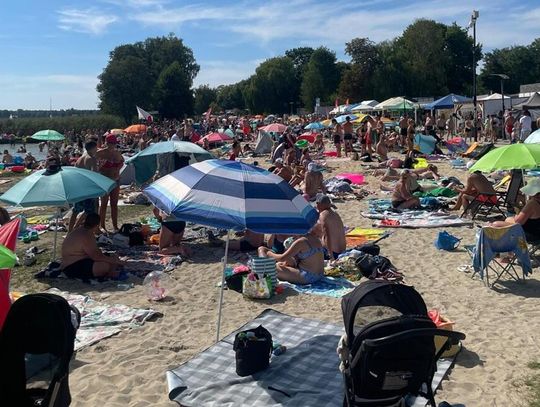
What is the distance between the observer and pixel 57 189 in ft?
→ 21.5

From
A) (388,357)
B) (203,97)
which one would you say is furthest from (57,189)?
(203,97)

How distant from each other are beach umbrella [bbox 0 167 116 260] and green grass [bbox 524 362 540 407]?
496 centimetres

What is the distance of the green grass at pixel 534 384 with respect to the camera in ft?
12.4

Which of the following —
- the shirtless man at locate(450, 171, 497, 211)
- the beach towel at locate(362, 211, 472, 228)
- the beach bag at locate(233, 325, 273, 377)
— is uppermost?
the shirtless man at locate(450, 171, 497, 211)

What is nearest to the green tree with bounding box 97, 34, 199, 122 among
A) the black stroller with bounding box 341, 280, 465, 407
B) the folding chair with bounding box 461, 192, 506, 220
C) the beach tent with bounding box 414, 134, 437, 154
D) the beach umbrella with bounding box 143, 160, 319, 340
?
the beach tent with bounding box 414, 134, 437, 154

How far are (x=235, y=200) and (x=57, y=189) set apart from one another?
131 inches

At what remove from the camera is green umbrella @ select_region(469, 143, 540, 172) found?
7.21 meters

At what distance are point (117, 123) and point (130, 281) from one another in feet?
181

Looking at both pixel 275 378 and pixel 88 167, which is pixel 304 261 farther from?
pixel 88 167

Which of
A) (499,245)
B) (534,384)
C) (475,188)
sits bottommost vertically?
(534,384)

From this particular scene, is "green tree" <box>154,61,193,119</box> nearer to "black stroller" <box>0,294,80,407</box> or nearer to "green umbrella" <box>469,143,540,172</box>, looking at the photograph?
"green umbrella" <box>469,143,540,172</box>

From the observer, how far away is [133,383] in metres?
4.16

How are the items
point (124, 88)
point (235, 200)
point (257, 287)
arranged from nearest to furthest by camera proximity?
point (235, 200)
point (257, 287)
point (124, 88)

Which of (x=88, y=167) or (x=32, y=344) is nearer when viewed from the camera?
(x=32, y=344)
